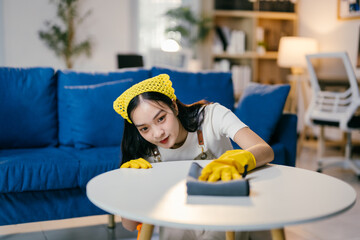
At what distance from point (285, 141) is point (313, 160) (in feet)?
6.19

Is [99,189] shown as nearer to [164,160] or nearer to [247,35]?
[164,160]

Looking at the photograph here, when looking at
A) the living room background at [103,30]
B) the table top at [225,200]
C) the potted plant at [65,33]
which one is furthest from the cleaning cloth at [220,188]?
the potted plant at [65,33]

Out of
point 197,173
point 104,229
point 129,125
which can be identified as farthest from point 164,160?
point 104,229

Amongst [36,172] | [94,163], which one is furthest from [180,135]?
[36,172]

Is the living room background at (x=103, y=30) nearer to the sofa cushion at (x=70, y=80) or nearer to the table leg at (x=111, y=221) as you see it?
the sofa cushion at (x=70, y=80)

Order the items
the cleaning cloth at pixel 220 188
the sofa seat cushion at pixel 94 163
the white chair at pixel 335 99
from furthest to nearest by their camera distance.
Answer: the white chair at pixel 335 99, the sofa seat cushion at pixel 94 163, the cleaning cloth at pixel 220 188

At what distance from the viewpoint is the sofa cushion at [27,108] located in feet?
7.66

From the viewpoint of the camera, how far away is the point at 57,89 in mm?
2564

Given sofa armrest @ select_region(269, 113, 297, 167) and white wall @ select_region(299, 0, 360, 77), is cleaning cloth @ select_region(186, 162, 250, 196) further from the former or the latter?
white wall @ select_region(299, 0, 360, 77)

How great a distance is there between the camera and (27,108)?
2.39 meters

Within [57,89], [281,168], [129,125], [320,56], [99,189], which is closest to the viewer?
[99,189]

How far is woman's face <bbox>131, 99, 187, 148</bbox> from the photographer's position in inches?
50.5

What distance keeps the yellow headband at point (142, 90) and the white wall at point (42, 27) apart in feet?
13.7

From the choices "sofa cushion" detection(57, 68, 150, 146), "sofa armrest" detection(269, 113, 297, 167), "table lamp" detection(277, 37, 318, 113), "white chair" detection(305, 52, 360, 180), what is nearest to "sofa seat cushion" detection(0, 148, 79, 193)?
"sofa cushion" detection(57, 68, 150, 146)
